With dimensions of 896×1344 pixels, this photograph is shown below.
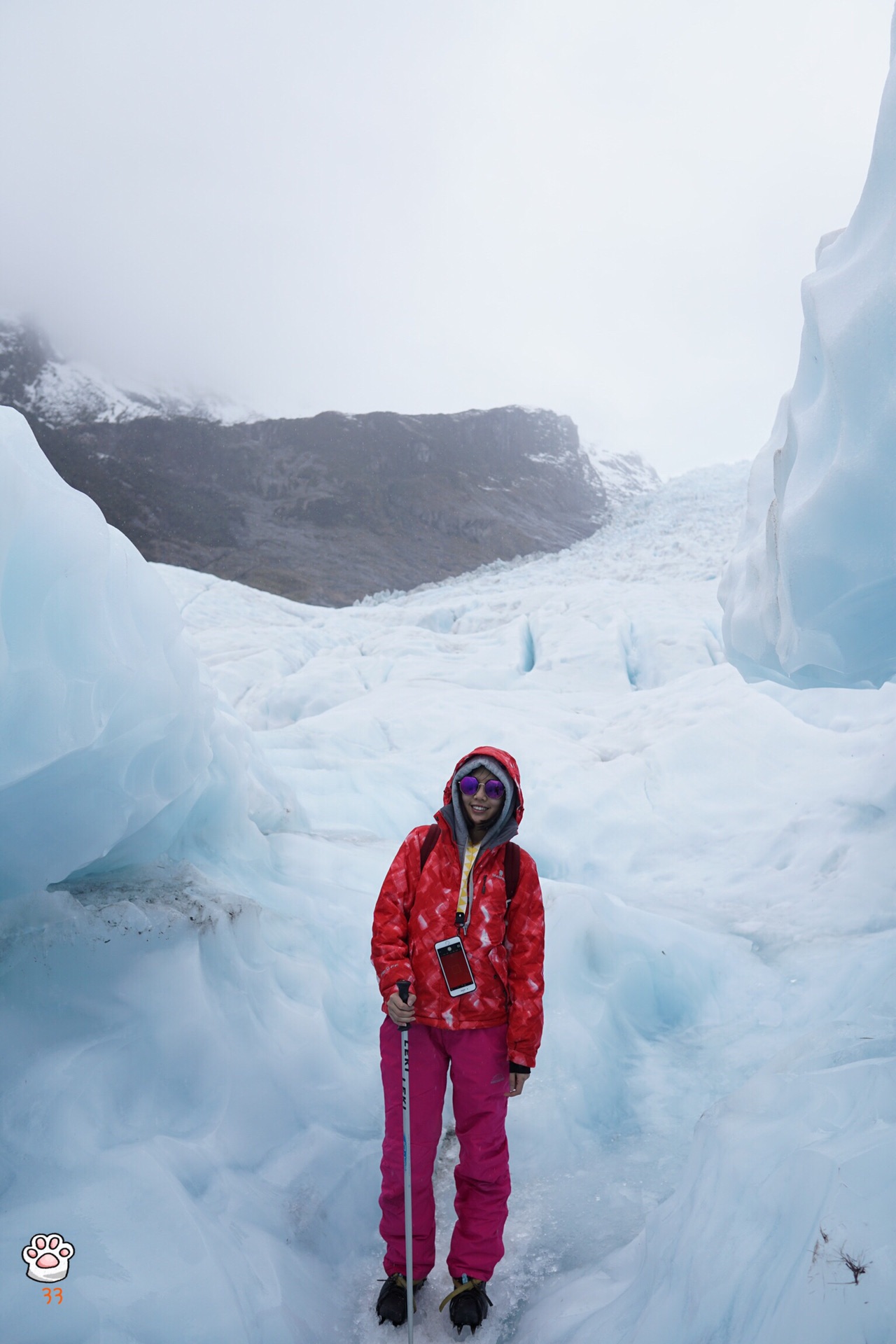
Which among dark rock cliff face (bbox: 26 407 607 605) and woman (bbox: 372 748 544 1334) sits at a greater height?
dark rock cliff face (bbox: 26 407 607 605)

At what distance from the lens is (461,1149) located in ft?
6.13

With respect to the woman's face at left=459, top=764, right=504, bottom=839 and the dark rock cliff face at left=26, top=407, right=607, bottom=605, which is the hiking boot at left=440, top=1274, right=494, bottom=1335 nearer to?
the woman's face at left=459, top=764, right=504, bottom=839

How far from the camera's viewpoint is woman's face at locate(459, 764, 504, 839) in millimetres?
1889

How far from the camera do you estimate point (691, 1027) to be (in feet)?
10.4

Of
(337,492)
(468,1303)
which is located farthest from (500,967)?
(337,492)

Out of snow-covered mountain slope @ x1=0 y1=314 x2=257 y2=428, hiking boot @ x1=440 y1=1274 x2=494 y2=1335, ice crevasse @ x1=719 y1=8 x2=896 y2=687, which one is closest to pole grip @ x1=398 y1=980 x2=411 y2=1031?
hiking boot @ x1=440 y1=1274 x2=494 y2=1335

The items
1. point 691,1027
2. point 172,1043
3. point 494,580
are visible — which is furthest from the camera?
point 494,580

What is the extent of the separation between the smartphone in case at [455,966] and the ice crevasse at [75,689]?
1157 millimetres

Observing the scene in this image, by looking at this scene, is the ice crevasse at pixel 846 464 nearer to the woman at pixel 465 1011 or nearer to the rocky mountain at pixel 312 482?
the woman at pixel 465 1011

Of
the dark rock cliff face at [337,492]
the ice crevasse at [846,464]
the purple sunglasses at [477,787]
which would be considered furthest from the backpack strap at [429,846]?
the dark rock cliff face at [337,492]

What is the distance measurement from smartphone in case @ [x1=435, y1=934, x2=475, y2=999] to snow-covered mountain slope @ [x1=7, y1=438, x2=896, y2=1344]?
69 centimetres

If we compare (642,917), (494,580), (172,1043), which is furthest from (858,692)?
(494,580)

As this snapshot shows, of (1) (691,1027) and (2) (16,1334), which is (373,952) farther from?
(1) (691,1027)

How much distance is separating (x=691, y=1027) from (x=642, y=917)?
48 cm
